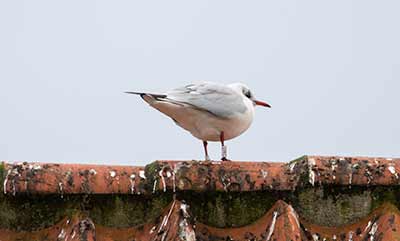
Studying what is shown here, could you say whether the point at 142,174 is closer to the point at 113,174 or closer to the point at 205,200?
the point at 113,174

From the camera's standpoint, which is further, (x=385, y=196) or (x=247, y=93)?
(x=247, y=93)

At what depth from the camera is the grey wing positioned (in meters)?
3.93

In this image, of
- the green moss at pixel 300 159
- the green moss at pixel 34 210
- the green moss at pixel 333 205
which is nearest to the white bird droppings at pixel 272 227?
the green moss at pixel 333 205

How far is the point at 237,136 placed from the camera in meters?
4.22

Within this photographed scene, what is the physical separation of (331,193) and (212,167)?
0.46m

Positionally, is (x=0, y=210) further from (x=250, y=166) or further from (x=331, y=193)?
(x=331, y=193)

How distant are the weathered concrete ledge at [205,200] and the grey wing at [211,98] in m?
1.05

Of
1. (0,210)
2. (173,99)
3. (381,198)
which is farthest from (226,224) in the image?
(173,99)

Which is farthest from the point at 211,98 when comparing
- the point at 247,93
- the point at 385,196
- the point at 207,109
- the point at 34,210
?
the point at 34,210

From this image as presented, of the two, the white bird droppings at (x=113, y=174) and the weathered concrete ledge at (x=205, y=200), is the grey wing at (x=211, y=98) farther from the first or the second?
the white bird droppings at (x=113, y=174)

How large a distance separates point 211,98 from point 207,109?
0.08 metres

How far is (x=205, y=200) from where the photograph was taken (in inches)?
111

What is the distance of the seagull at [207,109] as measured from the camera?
12.8 feet

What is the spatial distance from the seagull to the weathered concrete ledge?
1.04m
